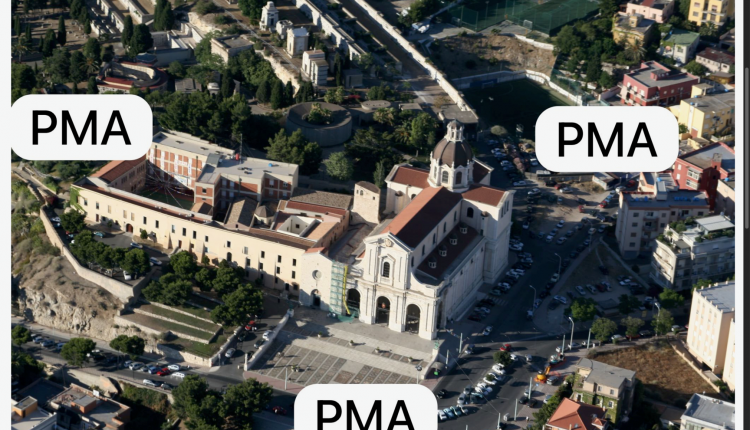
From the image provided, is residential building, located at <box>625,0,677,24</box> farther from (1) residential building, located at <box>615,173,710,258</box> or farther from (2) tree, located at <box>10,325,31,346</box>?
(2) tree, located at <box>10,325,31,346</box>

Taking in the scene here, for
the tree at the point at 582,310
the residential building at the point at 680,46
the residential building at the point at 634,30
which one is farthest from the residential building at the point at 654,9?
the tree at the point at 582,310

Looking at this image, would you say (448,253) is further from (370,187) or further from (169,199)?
(169,199)

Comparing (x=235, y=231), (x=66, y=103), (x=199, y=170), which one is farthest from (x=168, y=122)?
(x=66, y=103)

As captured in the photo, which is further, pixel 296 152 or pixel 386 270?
pixel 296 152

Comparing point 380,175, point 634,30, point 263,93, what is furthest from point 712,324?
point 634,30

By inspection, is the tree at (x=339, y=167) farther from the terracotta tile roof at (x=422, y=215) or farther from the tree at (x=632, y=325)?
the tree at (x=632, y=325)

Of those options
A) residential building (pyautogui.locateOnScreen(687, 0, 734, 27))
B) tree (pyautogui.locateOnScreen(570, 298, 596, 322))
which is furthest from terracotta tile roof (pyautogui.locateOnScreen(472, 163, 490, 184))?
residential building (pyautogui.locateOnScreen(687, 0, 734, 27))
